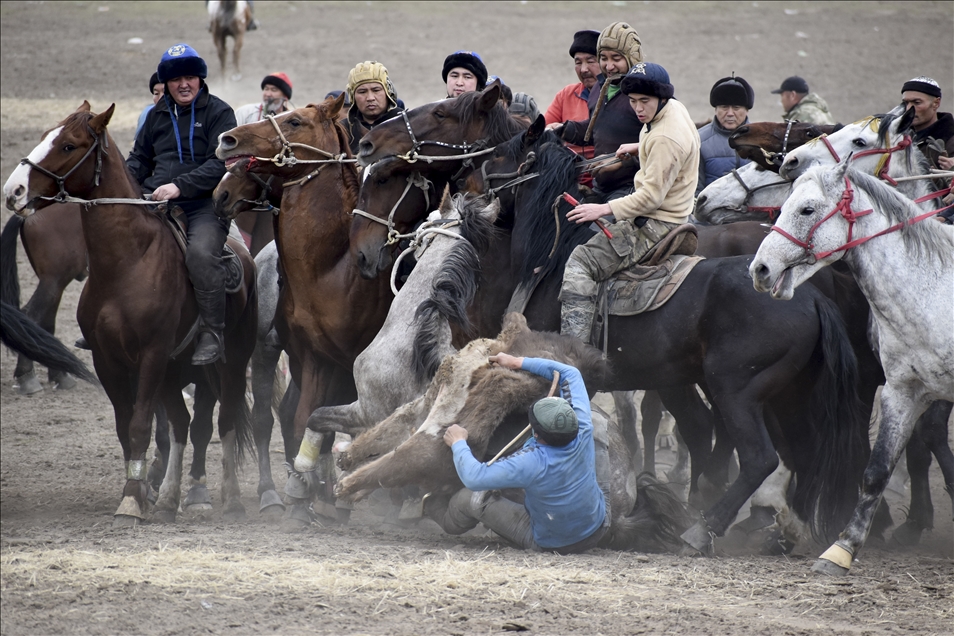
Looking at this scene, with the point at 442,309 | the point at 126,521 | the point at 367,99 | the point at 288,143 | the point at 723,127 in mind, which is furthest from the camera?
the point at 723,127

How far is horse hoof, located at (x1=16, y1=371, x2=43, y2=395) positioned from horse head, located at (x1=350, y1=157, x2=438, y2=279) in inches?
220

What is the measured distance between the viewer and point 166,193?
638 cm

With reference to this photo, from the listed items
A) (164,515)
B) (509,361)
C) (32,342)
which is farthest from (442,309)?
(32,342)

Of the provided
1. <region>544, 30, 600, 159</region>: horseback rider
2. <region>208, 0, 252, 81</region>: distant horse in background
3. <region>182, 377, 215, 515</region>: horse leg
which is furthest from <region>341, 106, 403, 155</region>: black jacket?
<region>208, 0, 252, 81</region>: distant horse in background

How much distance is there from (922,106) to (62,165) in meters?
5.54

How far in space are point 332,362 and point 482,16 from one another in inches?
857

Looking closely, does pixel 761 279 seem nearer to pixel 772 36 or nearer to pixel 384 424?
pixel 384 424

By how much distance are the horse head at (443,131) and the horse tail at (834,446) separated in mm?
2334

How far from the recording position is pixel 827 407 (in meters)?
5.57

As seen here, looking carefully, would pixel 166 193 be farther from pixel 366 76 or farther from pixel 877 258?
pixel 877 258

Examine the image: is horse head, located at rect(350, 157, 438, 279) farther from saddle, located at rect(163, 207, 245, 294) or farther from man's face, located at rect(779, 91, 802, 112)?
man's face, located at rect(779, 91, 802, 112)

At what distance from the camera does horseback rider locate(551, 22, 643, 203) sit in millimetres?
6184

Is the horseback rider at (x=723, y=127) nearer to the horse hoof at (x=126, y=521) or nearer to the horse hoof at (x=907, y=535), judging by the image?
the horse hoof at (x=907, y=535)

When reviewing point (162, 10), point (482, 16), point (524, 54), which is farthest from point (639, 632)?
point (162, 10)
